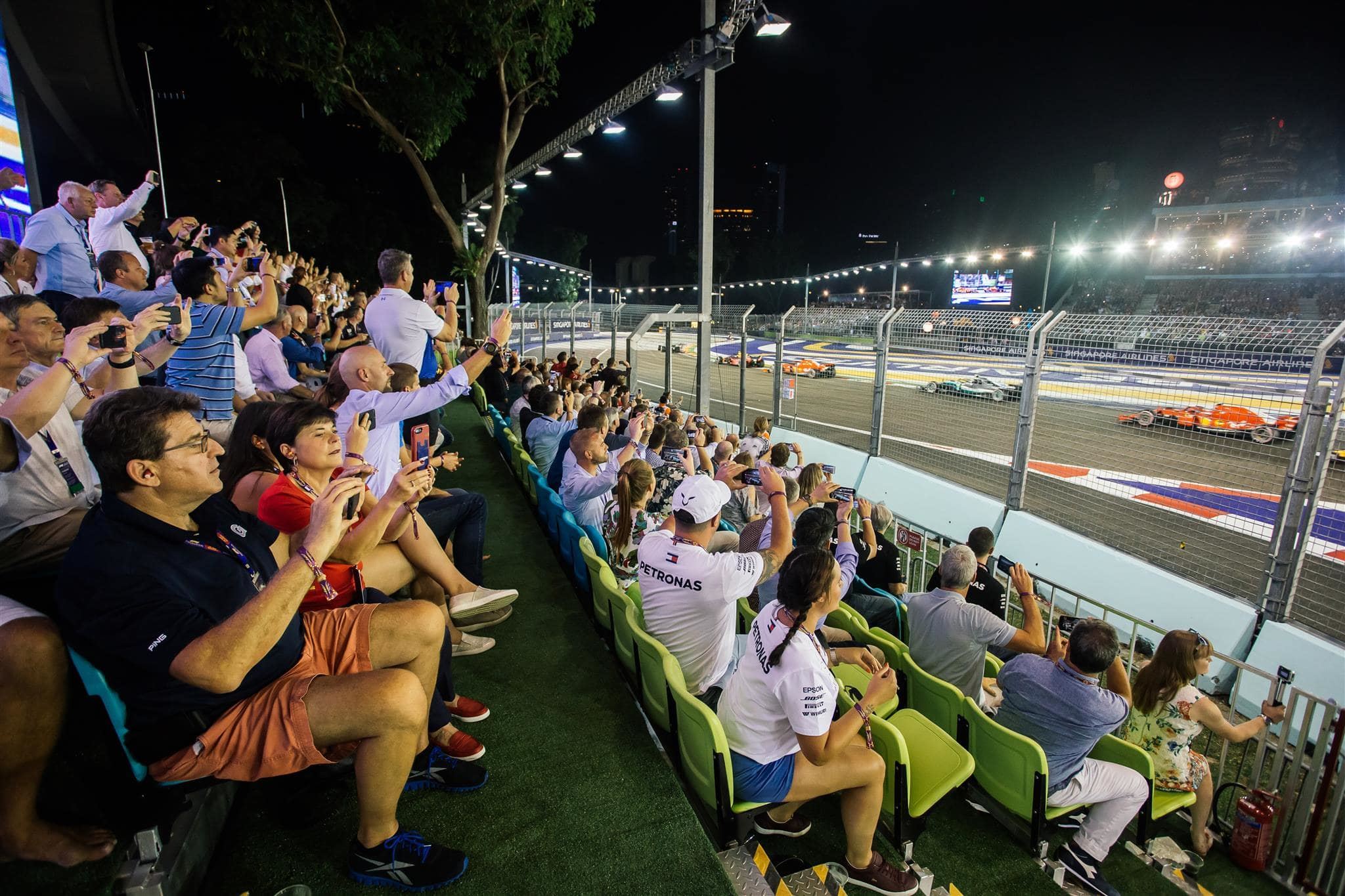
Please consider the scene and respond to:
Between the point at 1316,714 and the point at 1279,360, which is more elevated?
the point at 1279,360

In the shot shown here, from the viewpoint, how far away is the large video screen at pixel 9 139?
7.39 m

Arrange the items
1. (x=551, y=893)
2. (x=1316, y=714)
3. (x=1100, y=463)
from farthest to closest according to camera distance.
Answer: (x=1100, y=463), (x=1316, y=714), (x=551, y=893)

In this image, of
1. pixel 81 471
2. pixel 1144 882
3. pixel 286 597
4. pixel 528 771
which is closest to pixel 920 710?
pixel 1144 882

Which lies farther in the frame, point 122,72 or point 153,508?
point 122,72

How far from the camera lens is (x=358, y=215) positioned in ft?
88.1

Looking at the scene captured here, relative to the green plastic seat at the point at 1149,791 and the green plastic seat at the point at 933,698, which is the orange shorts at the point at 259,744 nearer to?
the green plastic seat at the point at 933,698

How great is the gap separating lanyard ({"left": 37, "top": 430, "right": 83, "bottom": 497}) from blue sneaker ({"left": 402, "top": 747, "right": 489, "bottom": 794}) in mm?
1798

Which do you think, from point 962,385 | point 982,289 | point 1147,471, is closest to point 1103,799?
point 962,385

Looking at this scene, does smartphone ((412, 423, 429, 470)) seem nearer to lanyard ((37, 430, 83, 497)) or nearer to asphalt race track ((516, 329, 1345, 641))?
lanyard ((37, 430, 83, 497))

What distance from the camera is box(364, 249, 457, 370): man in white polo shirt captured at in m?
4.61

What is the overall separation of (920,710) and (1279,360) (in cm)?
381

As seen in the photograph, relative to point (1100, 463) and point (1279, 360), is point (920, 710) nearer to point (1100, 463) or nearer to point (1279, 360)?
point (1279, 360)

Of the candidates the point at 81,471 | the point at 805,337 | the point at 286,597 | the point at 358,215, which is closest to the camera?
the point at 286,597

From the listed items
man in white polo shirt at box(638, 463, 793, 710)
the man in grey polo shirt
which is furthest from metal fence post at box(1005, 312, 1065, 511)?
man in white polo shirt at box(638, 463, 793, 710)
